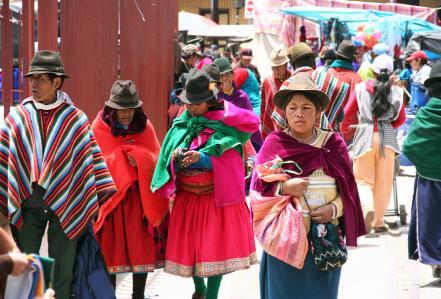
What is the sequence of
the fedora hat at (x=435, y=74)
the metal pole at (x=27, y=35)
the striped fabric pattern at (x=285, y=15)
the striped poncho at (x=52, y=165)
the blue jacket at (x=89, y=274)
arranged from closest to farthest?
the striped poncho at (x=52, y=165), the blue jacket at (x=89, y=274), the fedora hat at (x=435, y=74), the metal pole at (x=27, y=35), the striped fabric pattern at (x=285, y=15)

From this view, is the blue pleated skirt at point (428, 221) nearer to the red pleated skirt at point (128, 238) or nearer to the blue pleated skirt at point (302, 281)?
the blue pleated skirt at point (302, 281)

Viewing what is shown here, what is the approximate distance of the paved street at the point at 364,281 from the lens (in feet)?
23.8

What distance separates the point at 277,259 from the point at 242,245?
1295 mm

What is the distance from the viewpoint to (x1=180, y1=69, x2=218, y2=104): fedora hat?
6121mm

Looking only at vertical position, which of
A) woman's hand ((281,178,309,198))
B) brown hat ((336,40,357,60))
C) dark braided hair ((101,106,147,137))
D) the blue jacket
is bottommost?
the blue jacket

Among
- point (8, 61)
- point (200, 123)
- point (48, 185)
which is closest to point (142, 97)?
point (8, 61)

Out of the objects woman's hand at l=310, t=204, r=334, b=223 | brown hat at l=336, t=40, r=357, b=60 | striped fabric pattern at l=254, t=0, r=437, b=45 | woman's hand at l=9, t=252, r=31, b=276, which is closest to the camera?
woman's hand at l=9, t=252, r=31, b=276

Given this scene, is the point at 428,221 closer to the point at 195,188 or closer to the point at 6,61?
the point at 195,188

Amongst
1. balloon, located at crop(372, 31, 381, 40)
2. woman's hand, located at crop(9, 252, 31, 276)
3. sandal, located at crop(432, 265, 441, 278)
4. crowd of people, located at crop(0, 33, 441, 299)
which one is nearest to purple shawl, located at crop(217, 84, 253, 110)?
crowd of people, located at crop(0, 33, 441, 299)

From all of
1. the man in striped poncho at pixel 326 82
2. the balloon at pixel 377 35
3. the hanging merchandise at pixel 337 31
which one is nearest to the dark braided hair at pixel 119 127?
the man in striped poncho at pixel 326 82

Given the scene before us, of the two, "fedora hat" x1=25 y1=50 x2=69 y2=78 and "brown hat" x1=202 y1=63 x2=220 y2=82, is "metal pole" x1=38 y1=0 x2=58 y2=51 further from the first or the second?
"fedora hat" x1=25 y1=50 x2=69 y2=78

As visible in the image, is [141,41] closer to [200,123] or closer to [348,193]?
[200,123]

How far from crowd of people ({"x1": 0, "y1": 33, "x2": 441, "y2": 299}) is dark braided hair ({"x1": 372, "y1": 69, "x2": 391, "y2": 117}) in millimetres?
1573

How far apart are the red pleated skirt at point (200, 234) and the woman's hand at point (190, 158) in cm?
20
